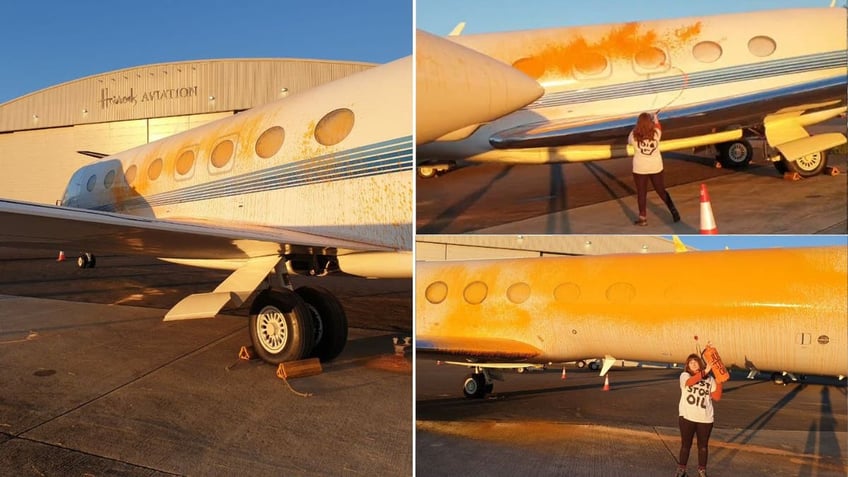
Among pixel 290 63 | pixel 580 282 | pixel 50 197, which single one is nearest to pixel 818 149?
pixel 580 282

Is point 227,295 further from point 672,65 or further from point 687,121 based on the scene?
point 672,65

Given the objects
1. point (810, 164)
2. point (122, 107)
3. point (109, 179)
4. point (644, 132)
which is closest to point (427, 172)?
point (644, 132)

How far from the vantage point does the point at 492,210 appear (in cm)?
342

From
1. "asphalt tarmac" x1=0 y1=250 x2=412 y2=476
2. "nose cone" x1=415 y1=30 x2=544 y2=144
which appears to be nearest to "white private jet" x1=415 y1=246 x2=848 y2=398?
"asphalt tarmac" x1=0 y1=250 x2=412 y2=476

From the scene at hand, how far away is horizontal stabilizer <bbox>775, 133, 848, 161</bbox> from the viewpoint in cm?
641

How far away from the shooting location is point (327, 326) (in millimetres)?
6410

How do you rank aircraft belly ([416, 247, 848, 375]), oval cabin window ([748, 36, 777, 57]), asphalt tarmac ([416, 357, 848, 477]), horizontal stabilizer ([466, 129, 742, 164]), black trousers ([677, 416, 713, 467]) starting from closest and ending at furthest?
asphalt tarmac ([416, 357, 848, 477]) → black trousers ([677, 416, 713, 467]) → aircraft belly ([416, 247, 848, 375]) → horizontal stabilizer ([466, 129, 742, 164]) → oval cabin window ([748, 36, 777, 57])

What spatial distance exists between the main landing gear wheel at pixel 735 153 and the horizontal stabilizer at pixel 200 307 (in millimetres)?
7644

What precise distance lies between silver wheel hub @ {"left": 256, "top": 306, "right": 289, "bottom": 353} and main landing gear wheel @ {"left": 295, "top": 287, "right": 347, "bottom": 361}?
0.42 metres

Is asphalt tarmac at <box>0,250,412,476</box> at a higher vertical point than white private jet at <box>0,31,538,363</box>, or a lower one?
lower

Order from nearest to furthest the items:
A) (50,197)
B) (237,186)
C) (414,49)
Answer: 1. (414,49)
2. (237,186)
3. (50,197)

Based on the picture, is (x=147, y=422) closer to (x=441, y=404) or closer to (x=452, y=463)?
(x=441, y=404)

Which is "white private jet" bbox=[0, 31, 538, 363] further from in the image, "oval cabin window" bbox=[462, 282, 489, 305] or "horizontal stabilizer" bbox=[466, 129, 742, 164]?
"horizontal stabilizer" bbox=[466, 129, 742, 164]

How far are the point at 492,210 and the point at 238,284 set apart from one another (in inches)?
142
